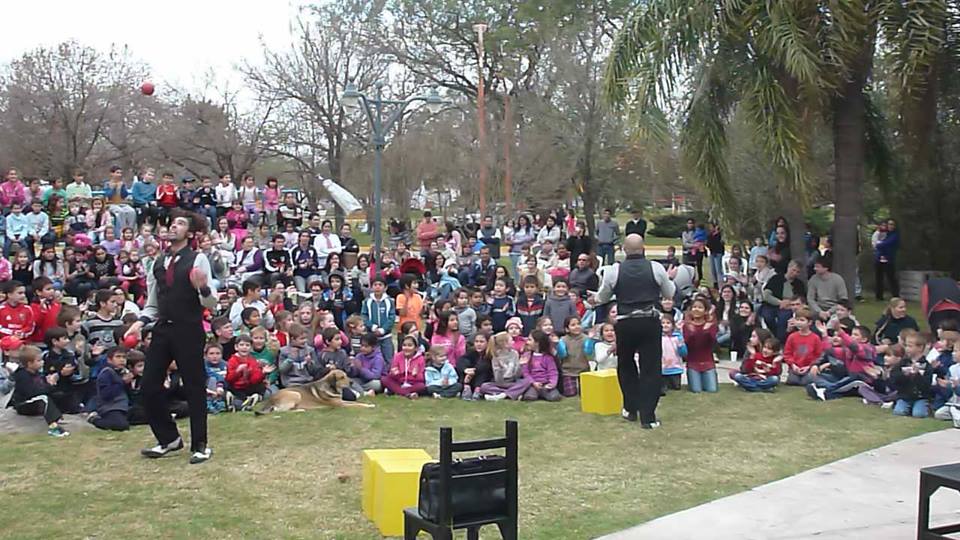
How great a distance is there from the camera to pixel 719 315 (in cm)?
1292

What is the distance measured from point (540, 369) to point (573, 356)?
505mm

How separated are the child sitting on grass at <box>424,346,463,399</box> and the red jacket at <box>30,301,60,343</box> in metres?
4.13

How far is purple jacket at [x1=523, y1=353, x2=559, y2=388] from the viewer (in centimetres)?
1012

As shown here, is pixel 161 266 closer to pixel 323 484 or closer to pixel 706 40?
pixel 323 484

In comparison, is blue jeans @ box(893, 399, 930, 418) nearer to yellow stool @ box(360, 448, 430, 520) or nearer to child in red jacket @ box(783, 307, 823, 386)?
child in red jacket @ box(783, 307, 823, 386)

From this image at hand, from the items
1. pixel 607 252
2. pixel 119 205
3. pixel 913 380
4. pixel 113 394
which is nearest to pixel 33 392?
pixel 113 394

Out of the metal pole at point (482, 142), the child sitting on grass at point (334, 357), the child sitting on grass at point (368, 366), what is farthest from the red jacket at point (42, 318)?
the metal pole at point (482, 142)

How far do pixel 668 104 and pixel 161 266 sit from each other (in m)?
8.22

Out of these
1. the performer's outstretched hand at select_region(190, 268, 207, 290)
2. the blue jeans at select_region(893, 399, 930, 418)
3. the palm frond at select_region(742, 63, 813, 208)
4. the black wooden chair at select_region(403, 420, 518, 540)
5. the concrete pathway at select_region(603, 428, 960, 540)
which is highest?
the palm frond at select_region(742, 63, 813, 208)

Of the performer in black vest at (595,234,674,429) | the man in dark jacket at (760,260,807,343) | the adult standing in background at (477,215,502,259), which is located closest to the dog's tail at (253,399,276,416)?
the performer in black vest at (595,234,674,429)

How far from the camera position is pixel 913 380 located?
9102 mm

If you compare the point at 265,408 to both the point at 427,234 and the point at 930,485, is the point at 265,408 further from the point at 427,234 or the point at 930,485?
the point at 427,234

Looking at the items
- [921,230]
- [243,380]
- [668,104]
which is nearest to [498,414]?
[243,380]

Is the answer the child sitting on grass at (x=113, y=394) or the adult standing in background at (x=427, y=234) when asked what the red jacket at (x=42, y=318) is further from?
the adult standing in background at (x=427, y=234)
